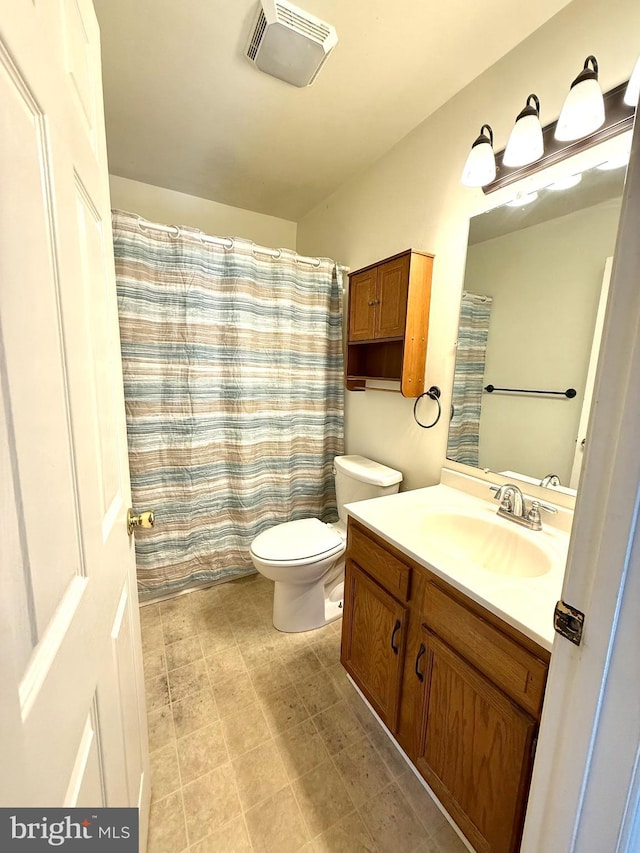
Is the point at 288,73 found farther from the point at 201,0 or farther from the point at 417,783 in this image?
the point at 417,783

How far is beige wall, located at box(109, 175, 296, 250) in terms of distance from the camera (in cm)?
212

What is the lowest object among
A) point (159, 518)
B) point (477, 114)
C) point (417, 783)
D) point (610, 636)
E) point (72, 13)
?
point (417, 783)

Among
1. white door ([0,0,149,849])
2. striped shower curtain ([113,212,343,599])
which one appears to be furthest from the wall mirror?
white door ([0,0,149,849])

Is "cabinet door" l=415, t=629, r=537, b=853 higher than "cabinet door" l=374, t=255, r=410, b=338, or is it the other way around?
"cabinet door" l=374, t=255, r=410, b=338

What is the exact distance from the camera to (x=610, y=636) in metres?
0.46

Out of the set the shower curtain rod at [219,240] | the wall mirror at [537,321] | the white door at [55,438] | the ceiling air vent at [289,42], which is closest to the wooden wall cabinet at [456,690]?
the wall mirror at [537,321]

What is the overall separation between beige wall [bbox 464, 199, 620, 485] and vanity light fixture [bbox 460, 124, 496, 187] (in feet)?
0.70

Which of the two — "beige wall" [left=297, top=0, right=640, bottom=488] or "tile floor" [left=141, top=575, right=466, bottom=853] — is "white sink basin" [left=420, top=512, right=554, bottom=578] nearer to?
"beige wall" [left=297, top=0, right=640, bottom=488]

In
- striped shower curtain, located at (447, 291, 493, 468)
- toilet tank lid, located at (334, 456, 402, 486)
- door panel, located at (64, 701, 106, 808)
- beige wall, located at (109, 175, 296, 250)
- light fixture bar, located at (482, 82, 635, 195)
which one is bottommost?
door panel, located at (64, 701, 106, 808)

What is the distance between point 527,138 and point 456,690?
1.67 m

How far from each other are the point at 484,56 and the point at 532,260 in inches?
30.9

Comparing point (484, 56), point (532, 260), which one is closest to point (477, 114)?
point (484, 56)

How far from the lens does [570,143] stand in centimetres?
106

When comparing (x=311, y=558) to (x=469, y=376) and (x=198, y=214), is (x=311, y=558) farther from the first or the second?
(x=198, y=214)
